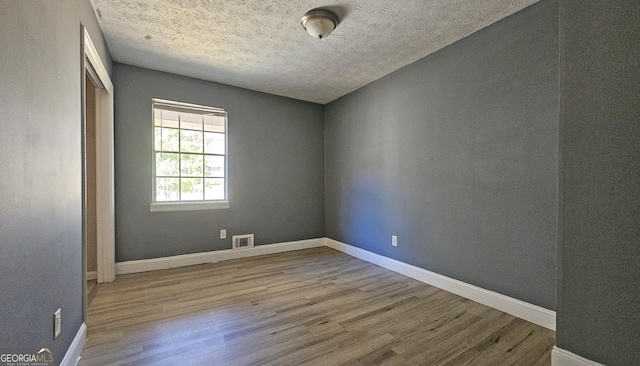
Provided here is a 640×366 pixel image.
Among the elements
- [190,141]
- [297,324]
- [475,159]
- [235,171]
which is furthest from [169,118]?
[475,159]

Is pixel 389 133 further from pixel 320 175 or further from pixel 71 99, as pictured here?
pixel 71 99

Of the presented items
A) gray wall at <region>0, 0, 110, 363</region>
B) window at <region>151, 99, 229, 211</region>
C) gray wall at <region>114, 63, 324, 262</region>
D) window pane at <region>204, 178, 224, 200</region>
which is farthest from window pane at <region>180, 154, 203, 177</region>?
gray wall at <region>0, 0, 110, 363</region>

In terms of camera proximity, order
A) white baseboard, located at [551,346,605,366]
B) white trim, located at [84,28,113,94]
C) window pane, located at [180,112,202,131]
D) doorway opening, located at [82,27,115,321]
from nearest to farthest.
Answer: white baseboard, located at [551,346,605,366] < white trim, located at [84,28,113,94] < doorway opening, located at [82,27,115,321] < window pane, located at [180,112,202,131]

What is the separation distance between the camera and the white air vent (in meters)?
3.75

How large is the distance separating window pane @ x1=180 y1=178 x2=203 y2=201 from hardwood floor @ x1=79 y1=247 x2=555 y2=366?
106 cm

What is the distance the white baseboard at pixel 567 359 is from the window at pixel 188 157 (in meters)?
3.60

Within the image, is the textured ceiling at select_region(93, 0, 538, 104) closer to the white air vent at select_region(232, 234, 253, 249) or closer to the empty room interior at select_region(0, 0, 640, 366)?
the empty room interior at select_region(0, 0, 640, 366)

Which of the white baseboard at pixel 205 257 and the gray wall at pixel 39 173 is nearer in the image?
the gray wall at pixel 39 173

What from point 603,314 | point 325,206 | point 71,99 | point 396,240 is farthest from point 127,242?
point 603,314

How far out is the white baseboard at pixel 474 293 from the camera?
1979 mm

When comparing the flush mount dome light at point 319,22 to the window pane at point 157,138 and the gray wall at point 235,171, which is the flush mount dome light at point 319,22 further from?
the window pane at point 157,138

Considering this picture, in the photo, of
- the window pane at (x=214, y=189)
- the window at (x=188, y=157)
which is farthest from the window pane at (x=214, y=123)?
the window pane at (x=214, y=189)

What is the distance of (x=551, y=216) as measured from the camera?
1937 millimetres

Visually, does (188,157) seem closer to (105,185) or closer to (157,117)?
(157,117)
